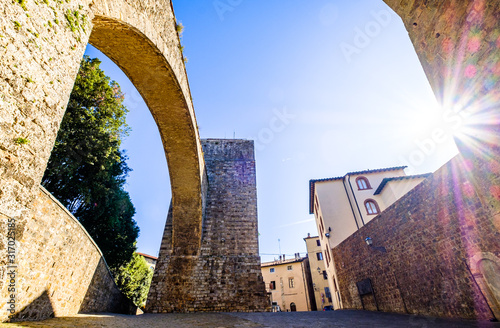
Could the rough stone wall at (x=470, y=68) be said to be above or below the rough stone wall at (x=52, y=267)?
above

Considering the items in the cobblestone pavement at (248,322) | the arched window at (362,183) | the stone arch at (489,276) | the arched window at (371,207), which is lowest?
the cobblestone pavement at (248,322)

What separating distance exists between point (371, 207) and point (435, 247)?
10341mm

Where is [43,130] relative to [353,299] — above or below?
above

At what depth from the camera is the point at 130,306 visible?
1048 cm

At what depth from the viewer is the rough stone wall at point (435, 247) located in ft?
16.5

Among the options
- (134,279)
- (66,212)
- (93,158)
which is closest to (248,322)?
(66,212)

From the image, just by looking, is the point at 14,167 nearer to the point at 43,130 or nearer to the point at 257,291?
the point at 43,130

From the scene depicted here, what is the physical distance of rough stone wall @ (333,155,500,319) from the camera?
5016 mm

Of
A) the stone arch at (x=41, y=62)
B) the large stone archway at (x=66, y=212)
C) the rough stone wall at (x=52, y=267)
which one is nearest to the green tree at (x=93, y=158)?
the large stone archway at (x=66, y=212)

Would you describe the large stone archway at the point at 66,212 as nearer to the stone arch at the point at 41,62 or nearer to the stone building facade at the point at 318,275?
the stone arch at the point at 41,62

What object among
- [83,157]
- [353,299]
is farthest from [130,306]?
[353,299]

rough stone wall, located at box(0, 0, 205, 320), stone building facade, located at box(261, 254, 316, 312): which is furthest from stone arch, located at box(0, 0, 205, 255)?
stone building facade, located at box(261, 254, 316, 312)

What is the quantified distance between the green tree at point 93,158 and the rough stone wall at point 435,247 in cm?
1172

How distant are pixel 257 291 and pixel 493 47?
9.43m
